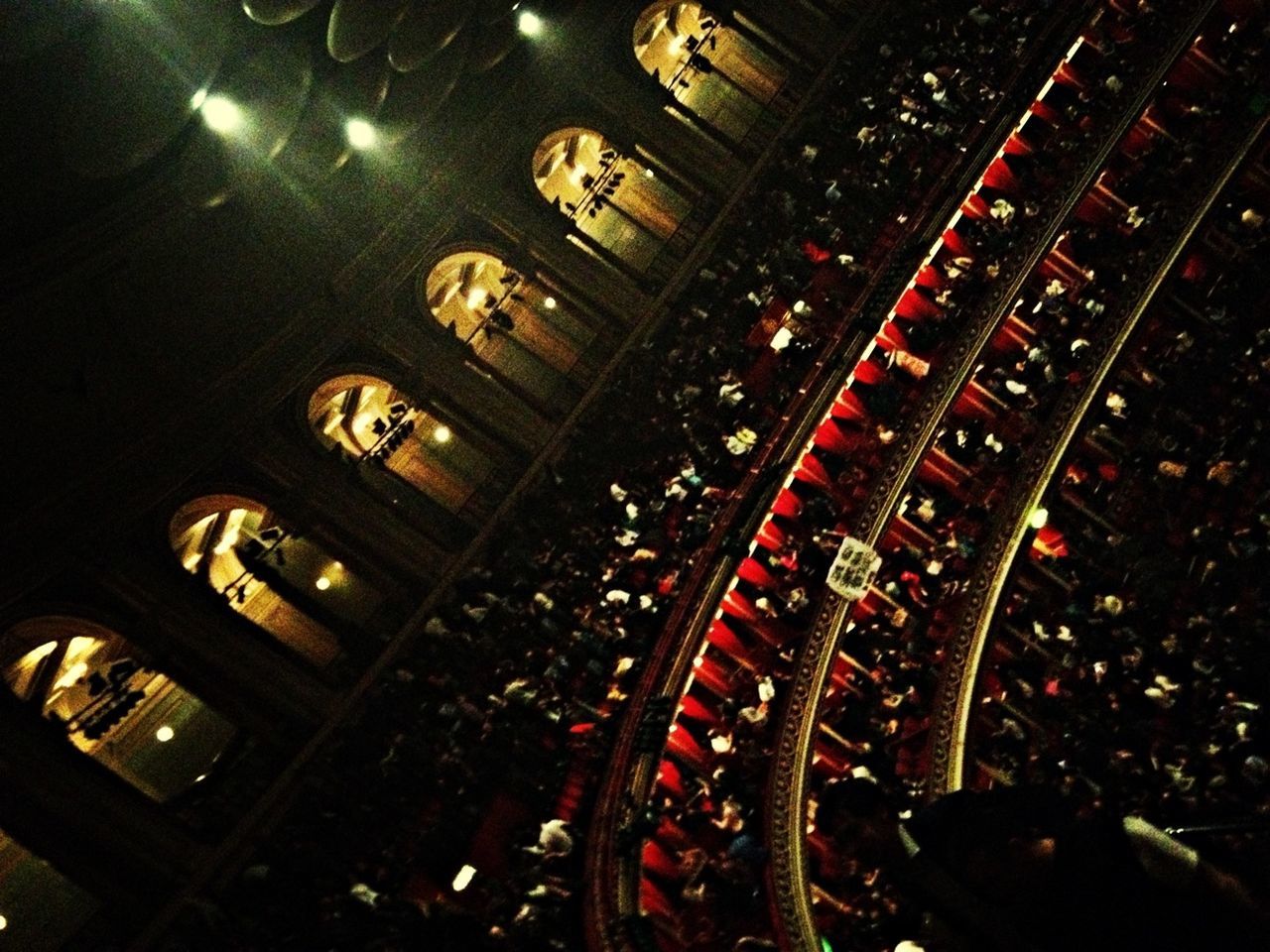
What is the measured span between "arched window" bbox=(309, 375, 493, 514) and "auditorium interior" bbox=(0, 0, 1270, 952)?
4.8 inches

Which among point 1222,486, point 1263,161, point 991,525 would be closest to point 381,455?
point 991,525

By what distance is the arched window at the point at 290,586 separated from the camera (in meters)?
17.5

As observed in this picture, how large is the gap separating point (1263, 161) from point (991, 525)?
821cm

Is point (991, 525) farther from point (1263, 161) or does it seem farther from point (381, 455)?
point (381, 455)

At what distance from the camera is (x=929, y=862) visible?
687 cm

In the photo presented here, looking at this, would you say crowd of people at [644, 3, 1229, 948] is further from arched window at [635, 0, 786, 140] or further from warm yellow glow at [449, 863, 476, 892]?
arched window at [635, 0, 786, 140]

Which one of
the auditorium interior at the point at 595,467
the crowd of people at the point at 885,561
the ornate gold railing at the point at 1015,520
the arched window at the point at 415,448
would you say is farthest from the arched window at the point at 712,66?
the ornate gold railing at the point at 1015,520

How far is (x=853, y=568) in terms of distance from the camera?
47.8 feet

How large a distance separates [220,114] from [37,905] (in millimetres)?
10746

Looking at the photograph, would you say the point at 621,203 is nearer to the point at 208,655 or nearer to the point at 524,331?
the point at 524,331

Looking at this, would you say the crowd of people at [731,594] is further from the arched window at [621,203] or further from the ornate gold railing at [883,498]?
the arched window at [621,203]

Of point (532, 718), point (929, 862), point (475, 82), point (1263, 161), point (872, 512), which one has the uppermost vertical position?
point (1263, 161)

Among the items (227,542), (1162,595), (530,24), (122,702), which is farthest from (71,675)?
(1162,595)

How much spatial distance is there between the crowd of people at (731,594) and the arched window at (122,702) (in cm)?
311
